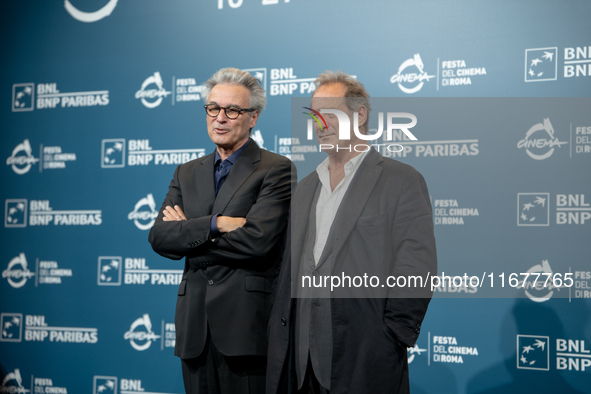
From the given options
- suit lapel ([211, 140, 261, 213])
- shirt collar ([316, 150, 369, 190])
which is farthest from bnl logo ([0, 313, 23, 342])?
shirt collar ([316, 150, 369, 190])

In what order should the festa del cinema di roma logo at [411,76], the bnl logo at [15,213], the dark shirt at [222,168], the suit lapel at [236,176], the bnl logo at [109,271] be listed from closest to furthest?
the suit lapel at [236,176], the dark shirt at [222,168], the festa del cinema di roma logo at [411,76], the bnl logo at [109,271], the bnl logo at [15,213]

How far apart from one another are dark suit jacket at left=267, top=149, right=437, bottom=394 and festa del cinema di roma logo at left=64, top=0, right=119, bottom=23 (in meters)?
3.02

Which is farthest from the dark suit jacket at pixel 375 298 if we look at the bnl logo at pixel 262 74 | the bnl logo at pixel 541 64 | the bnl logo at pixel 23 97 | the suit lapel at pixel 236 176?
the bnl logo at pixel 23 97

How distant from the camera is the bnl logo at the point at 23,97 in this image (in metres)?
4.55

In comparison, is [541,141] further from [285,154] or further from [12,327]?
[12,327]

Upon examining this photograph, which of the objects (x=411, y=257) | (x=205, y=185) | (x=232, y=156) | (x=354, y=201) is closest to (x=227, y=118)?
(x=232, y=156)

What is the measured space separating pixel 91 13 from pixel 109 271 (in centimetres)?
212

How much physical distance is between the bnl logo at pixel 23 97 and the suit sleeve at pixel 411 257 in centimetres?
366

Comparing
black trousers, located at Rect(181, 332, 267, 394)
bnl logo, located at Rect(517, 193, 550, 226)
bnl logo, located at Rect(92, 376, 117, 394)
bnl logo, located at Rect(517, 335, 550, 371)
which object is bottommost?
bnl logo, located at Rect(92, 376, 117, 394)

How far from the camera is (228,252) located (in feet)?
7.72

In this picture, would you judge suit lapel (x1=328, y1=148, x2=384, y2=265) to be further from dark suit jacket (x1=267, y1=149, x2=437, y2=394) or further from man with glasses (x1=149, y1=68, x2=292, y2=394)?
man with glasses (x1=149, y1=68, x2=292, y2=394)

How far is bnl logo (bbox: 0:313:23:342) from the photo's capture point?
4.43m

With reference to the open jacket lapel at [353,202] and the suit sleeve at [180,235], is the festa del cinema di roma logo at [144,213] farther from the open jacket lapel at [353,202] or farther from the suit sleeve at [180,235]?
the open jacket lapel at [353,202]

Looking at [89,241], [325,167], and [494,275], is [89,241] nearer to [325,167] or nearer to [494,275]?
[325,167]
